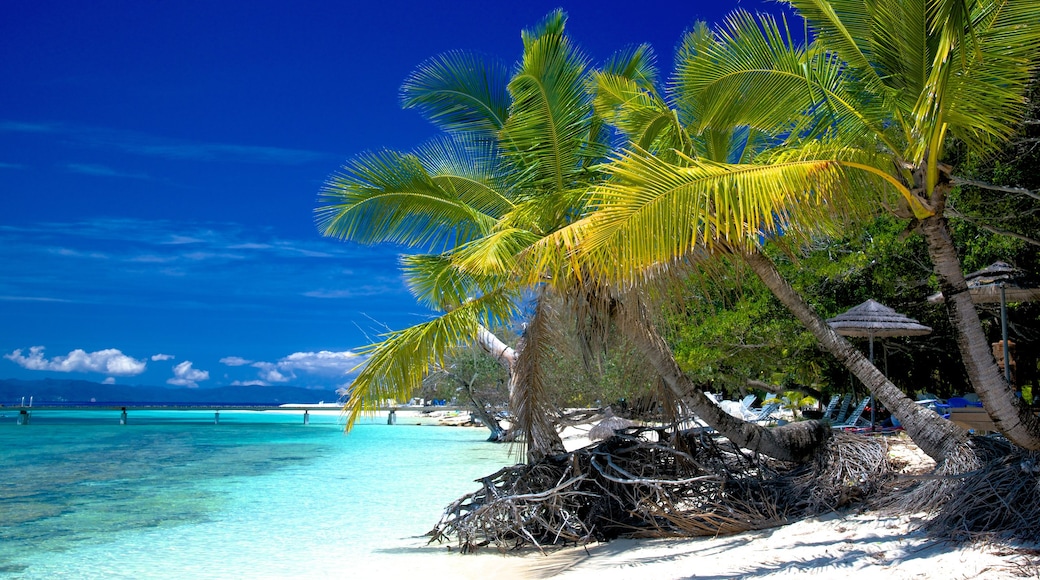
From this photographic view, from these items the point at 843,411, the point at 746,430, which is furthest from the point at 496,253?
the point at 843,411

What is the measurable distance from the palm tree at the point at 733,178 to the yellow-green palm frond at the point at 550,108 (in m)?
0.52

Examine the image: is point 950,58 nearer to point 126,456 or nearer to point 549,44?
point 549,44

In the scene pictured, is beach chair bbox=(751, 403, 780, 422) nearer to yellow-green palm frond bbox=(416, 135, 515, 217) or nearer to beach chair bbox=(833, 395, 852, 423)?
beach chair bbox=(833, 395, 852, 423)

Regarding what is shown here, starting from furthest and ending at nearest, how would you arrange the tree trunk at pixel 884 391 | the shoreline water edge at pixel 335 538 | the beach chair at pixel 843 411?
the beach chair at pixel 843 411 < the tree trunk at pixel 884 391 < the shoreline water edge at pixel 335 538

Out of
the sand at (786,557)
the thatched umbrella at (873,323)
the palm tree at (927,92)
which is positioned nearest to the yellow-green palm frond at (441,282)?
the sand at (786,557)

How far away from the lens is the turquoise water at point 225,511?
8.41 metres

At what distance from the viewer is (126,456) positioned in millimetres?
25859

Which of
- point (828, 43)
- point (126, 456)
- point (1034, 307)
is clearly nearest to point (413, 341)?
point (828, 43)

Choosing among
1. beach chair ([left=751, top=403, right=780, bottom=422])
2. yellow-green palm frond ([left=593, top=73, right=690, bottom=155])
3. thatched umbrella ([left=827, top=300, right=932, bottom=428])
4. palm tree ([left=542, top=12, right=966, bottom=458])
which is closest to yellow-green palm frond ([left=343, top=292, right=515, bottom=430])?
palm tree ([left=542, top=12, right=966, bottom=458])

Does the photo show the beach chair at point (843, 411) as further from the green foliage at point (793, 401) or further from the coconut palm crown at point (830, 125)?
the coconut palm crown at point (830, 125)

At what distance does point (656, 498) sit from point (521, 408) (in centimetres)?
174

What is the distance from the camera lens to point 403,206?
340 inches

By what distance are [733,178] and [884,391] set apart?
342cm

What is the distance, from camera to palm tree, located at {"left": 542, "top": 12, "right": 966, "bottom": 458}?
14.8 ft
